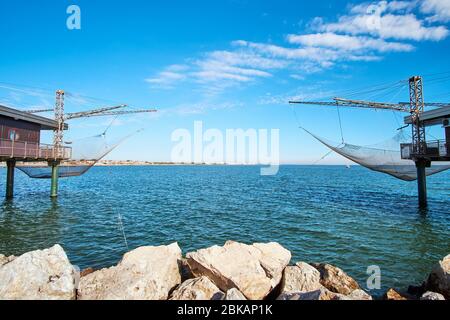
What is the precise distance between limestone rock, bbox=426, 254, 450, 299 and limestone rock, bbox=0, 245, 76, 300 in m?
12.1

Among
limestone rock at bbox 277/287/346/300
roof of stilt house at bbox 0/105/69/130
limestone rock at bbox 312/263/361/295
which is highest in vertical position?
roof of stilt house at bbox 0/105/69/130

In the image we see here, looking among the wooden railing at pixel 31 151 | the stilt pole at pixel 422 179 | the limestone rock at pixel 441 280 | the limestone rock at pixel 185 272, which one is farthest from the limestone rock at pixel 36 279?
the stilt pole at pixel 422 179

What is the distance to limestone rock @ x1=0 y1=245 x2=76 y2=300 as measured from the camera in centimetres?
739

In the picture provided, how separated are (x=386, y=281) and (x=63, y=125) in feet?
132

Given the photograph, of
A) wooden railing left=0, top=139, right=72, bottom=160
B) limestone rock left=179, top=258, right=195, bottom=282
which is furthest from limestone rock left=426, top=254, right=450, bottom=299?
wooden railing left=0, top=139, right=72, bottom=160

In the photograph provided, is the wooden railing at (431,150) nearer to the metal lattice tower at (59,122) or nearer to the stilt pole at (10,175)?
the metal lattice tower at (59,122)

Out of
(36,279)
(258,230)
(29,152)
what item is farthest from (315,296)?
(29,152)

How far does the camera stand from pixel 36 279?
7688 mm

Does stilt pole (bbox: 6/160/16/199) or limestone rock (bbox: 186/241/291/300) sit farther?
stilt pole (bbox: 6/160/16/199)

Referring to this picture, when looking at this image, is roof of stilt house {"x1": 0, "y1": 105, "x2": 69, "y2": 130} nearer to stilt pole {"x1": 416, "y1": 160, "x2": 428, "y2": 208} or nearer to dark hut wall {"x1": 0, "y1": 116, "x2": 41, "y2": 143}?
dark hut wall {"x1": 0, "y1": 116, "x2": 41, "y2": 143}

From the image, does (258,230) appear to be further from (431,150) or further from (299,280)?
(431,150)

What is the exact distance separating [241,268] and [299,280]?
2148 millimetres
